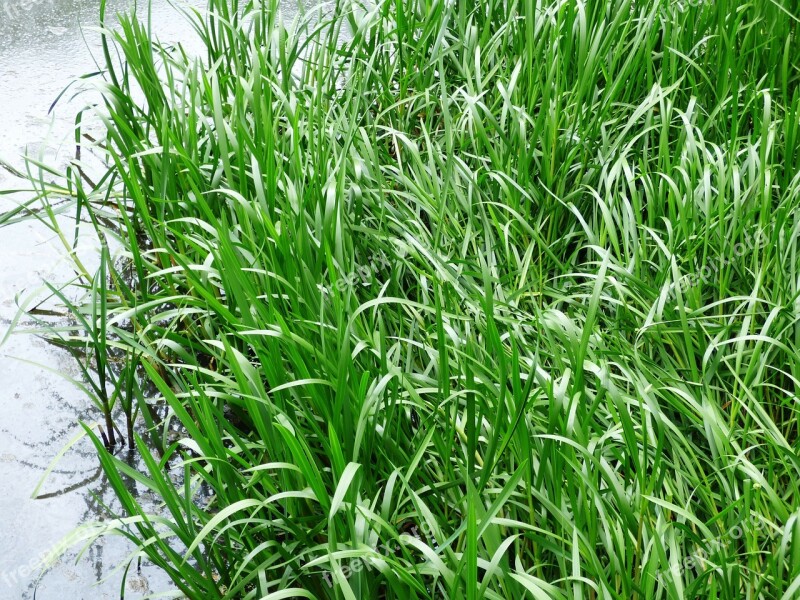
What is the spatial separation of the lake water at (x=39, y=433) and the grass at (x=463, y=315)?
7 cm

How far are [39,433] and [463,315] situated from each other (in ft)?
2.86

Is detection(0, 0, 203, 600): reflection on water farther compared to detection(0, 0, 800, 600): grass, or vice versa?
detection(0, 0, 203, 600): reflection on water

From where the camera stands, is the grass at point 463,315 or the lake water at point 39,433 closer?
the grass at point 463,315

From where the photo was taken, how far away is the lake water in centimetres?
158

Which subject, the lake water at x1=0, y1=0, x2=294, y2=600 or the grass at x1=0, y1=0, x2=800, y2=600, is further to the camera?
the lake water at x1=0, y1=0, x2=294, y2=600

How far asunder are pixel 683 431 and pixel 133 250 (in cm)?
111

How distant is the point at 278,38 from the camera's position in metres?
2.42

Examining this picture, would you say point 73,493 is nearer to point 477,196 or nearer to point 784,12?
point 477,196

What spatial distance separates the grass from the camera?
140cm

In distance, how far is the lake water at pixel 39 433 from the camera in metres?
1.58

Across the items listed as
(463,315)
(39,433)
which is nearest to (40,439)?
(39,433)

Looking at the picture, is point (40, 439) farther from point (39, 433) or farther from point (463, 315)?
point (463, 315)

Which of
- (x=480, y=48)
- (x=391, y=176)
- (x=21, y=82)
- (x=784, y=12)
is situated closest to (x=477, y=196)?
(x=391, y=176)

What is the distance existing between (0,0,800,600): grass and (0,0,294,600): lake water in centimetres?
7
